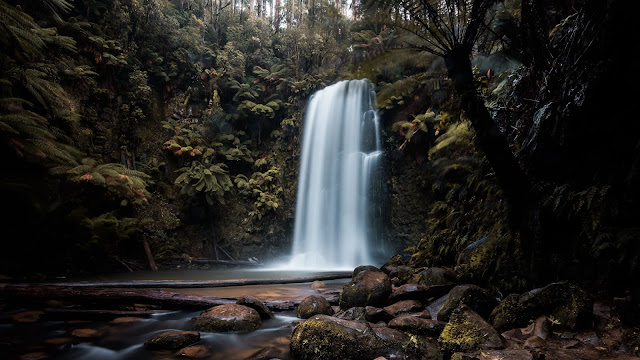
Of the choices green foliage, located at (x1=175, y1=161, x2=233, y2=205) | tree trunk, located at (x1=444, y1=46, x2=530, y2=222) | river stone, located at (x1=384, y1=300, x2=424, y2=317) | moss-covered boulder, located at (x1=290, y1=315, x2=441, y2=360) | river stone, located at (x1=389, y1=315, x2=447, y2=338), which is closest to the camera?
moss-covered boulder, located at (x1=290, y1=315, x2=441, y2=360)

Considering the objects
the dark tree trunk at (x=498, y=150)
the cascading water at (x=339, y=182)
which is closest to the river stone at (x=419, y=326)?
the dark tree trunk at (x=498, y=150)

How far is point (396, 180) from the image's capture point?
1055 centimetres

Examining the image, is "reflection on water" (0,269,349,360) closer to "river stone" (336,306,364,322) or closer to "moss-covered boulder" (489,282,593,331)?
"river stone" (336,306,364,322)

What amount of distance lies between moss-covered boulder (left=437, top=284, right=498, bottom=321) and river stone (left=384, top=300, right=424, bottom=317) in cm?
43

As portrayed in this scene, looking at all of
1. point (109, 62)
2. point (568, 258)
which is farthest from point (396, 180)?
point (109, 62)

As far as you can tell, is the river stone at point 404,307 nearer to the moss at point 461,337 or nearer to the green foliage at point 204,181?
the moss at point 461,337

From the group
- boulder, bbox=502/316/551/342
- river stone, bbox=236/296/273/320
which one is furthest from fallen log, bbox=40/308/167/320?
boulder, bbox=502/316/551/342

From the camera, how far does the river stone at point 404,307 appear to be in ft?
9.75

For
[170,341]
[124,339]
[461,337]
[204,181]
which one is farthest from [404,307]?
[204,181]

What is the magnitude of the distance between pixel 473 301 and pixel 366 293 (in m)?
1.24

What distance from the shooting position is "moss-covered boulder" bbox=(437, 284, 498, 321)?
8.00 ft

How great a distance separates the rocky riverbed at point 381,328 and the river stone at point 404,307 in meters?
0.01

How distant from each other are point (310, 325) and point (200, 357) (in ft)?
3.28

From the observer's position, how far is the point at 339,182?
11609 millimetres
